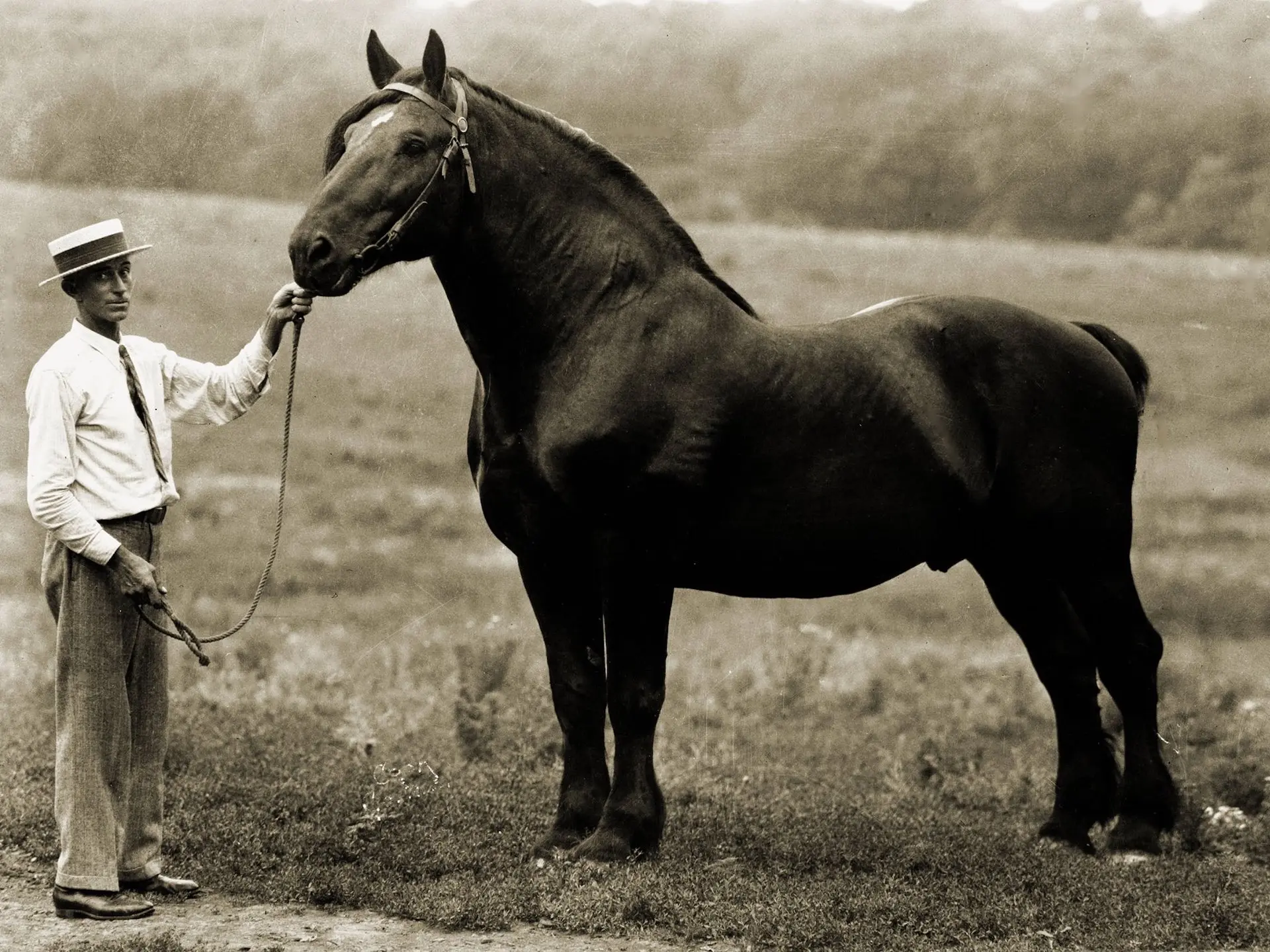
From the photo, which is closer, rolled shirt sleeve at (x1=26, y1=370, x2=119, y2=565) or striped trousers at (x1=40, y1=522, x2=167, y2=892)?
rolled shirt sleeve at (x1=26, y1=370, x2=119, y2=565)

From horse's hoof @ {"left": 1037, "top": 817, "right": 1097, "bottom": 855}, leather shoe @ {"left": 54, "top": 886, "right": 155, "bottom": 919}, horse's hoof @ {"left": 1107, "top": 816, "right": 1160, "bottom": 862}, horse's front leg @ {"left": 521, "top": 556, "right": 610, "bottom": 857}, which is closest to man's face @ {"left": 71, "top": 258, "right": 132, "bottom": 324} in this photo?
horse's front leg @ {"left": 521, "top": 556, "right": 610, "bottom": 857}

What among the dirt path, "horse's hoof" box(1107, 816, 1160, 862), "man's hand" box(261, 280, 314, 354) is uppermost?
"man's hand" box(261, 280, 314, 354)

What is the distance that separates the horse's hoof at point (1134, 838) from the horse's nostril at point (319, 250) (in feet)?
13.4

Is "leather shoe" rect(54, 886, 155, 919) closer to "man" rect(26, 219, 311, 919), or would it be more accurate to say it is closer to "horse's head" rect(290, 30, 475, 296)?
"man" rect(26, 219, 311, 919)

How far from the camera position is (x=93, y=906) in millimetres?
4598

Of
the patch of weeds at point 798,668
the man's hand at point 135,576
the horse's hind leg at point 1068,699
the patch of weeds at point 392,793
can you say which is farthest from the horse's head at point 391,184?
the patch of weeds at point 798,668

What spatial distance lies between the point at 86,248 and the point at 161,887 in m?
2.33

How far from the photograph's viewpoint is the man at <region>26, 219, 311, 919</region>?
177 inches

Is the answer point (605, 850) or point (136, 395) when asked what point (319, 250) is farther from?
point (605, 850)

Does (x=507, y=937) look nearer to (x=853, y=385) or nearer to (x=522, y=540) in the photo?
(x=522, y=540)

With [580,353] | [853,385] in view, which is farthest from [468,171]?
[853,385]

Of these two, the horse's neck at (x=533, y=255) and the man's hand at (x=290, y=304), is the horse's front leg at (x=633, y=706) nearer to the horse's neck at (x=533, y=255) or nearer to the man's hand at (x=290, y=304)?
the horse's neck at (x=533, y=255)

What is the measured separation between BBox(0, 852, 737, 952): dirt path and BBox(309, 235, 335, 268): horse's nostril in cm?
227

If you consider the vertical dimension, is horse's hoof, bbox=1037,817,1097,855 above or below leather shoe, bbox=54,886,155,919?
below
